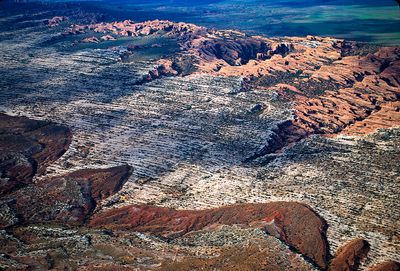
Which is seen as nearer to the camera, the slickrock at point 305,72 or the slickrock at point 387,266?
the slickrock at point 387,266

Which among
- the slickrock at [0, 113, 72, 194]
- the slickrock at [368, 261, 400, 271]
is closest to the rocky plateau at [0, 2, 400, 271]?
the slickrock at [368, 261, 400, 271]

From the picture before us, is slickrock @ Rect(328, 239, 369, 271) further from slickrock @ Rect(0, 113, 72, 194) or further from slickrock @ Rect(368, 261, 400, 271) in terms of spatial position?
slickrock @ Rect(0, 113, 72, 194)

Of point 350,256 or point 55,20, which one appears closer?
point 350,256

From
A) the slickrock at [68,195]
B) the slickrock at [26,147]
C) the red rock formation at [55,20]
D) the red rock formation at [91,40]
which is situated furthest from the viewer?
the red rock formation at [55,20]

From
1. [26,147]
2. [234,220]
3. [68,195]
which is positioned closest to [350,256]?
[234,220]

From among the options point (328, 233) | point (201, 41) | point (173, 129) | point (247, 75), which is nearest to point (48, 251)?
point (328, 233)

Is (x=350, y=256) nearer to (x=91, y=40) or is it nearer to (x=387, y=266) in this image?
(x=387, y=266)

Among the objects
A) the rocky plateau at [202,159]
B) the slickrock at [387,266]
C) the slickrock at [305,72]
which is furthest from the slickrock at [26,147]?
the slickrock at [387,266]

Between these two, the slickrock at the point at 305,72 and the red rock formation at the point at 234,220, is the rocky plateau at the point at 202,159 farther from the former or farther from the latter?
the slickrock at the point at 305,72
